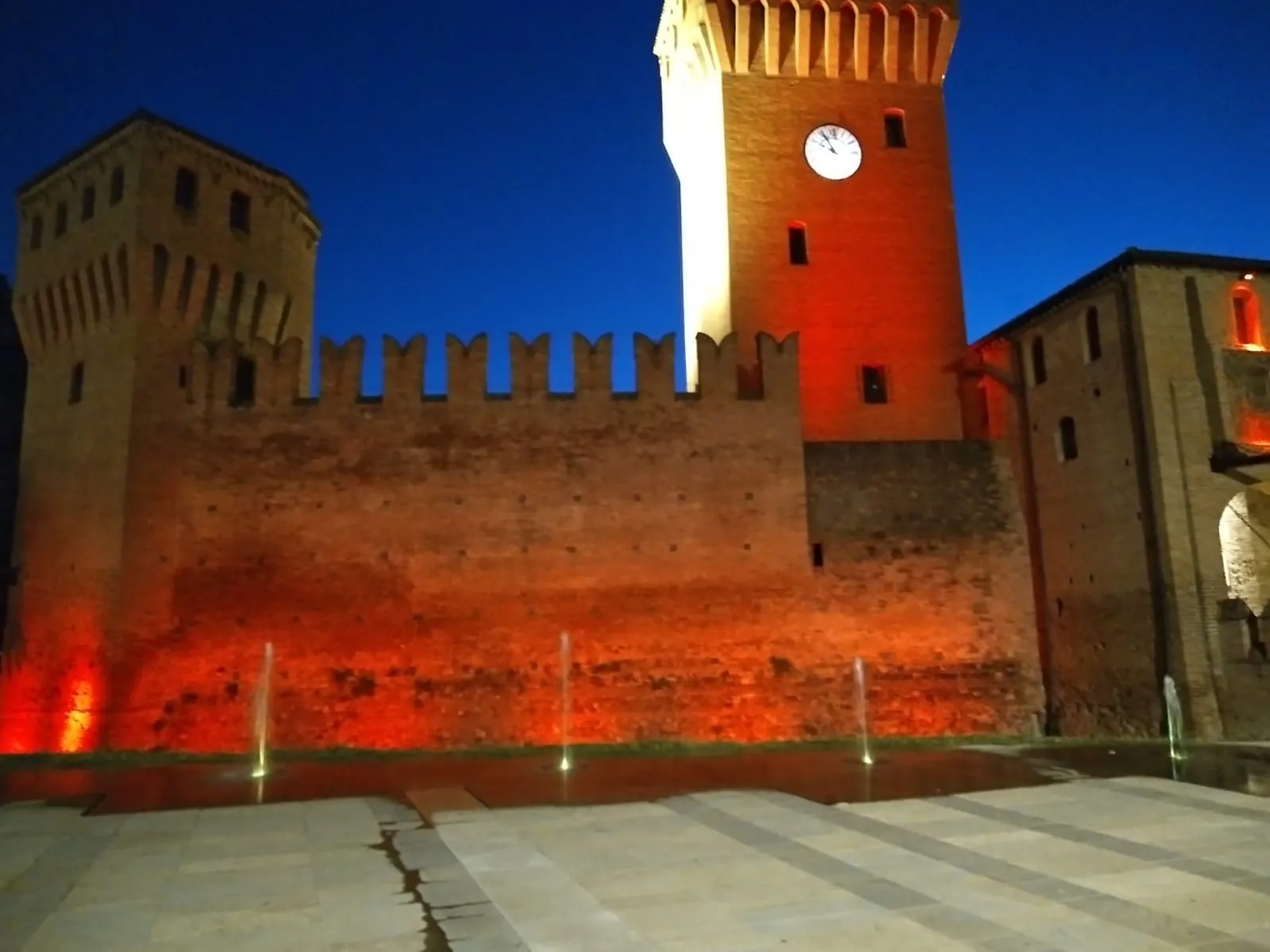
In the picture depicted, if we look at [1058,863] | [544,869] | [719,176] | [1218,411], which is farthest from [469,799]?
[719,176]

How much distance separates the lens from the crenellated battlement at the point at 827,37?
754 inches

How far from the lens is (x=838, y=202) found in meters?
19.2

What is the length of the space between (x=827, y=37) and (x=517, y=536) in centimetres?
1228

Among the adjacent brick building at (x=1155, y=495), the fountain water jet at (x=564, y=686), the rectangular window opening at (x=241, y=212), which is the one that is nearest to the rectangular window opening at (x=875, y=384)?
the adjacent brick building at (x=1155, y=495)

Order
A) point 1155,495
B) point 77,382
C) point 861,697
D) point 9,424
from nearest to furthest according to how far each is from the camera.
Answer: point 1155,495 → point 861,697 → point 77,382 → point 9,424

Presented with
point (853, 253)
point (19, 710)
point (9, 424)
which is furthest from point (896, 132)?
point (9, 424)

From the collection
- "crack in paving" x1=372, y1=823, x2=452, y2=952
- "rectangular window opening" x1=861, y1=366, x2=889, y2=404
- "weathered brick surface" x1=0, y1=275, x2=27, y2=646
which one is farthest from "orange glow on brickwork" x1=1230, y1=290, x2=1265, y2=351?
"weathered brick surface" x1=0, y1=275, x2=27, y2=646

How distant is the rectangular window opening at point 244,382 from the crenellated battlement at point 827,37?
35.9ft

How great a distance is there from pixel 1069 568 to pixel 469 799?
10.9 m

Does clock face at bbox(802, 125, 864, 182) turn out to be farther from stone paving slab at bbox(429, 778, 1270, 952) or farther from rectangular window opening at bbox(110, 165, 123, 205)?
stone paving slab at bbox(429, 778, 1270, 952)

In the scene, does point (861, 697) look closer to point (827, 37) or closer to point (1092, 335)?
point (1092, 335)

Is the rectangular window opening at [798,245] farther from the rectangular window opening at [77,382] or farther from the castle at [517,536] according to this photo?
the rectangular window opening at [77,382]

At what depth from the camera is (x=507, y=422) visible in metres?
15.3

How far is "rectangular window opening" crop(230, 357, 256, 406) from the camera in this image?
15383mm
